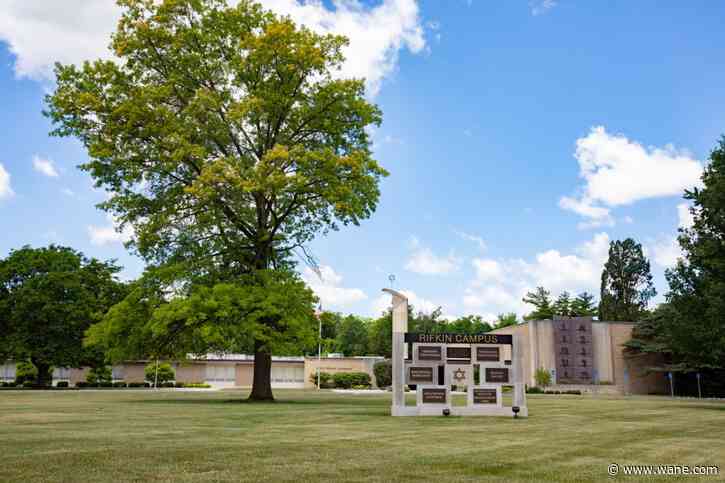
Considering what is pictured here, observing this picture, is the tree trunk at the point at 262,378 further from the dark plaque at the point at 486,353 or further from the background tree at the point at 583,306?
the background tree at the point at 583,306

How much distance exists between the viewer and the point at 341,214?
31438 mm

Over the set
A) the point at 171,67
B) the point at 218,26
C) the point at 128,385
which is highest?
the point at 218,26

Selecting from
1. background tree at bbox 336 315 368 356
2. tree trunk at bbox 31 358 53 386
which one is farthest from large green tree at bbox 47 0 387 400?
background tree at bbox 336 315 368 356

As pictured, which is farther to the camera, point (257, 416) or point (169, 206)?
point (169, 206)

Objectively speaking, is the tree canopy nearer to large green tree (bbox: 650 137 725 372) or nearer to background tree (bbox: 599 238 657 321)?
large green tree (bbox: 650 137 725 372)

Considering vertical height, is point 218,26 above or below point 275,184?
above

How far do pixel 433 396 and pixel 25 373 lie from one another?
56.4 m

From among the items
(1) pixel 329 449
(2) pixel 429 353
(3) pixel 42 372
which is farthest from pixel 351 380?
(1) pixel 329 449

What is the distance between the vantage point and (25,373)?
65125 mm

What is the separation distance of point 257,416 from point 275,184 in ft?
37.4

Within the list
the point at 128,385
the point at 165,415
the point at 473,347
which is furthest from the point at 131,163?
the point at 128,385

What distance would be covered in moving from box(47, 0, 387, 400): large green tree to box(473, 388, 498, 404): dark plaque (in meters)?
10.3

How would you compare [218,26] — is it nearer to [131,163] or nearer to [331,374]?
[131,163]

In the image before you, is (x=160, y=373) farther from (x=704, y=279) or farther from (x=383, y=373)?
(x=704, y=279)
